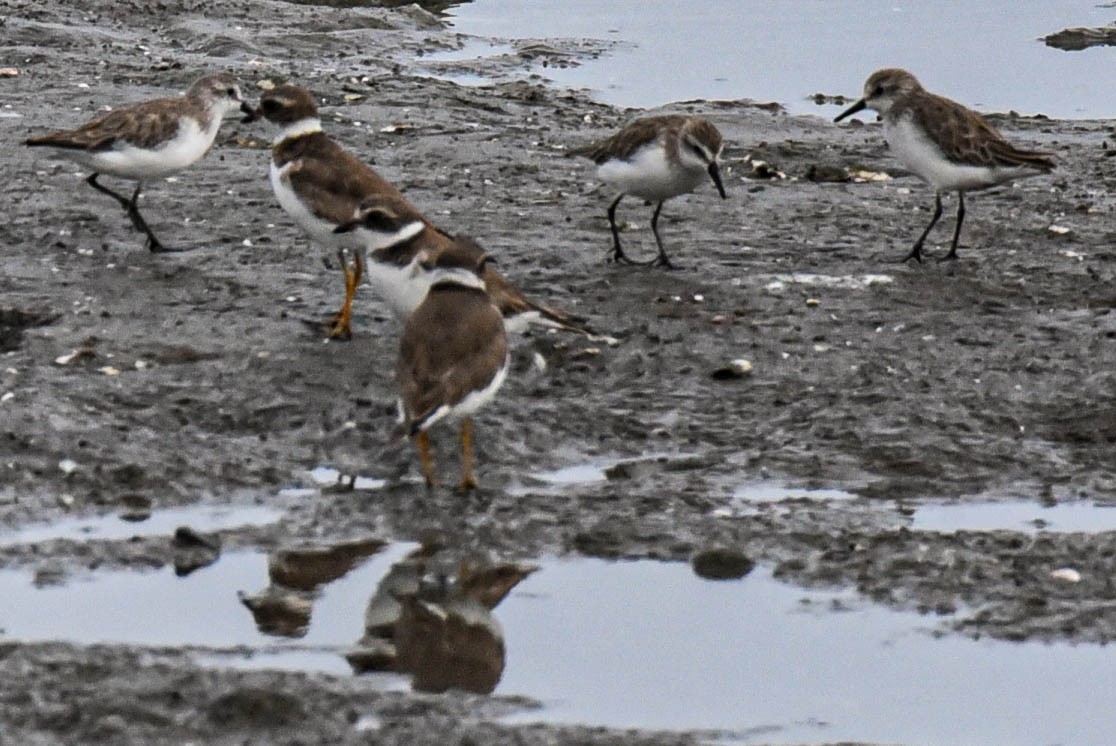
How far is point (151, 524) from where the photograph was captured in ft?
24.4

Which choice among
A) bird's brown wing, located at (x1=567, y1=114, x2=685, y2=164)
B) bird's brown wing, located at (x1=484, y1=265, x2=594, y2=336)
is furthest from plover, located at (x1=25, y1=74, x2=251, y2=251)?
bird's brown wing, located at (x1=484, y1=265, x2=594, y2=336)

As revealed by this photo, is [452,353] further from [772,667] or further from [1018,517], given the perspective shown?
[1018,517]

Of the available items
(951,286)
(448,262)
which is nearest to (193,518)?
(448,262)

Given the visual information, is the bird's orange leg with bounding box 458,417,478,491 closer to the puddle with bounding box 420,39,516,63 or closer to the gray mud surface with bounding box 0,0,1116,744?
the gray mud surface with bounding box 0,0,1116,744

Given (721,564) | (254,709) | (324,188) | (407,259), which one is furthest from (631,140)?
(254,709)

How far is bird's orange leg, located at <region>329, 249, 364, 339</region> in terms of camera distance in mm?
9586

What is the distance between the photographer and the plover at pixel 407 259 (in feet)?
28.1

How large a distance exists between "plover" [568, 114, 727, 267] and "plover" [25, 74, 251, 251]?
93.6 inches

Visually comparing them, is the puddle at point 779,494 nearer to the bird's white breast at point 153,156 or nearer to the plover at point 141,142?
the plover at point 141,142

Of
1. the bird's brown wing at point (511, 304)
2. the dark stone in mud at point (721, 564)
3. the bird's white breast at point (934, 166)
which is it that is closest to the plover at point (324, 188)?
the bird's brown wing at point (511, 304)

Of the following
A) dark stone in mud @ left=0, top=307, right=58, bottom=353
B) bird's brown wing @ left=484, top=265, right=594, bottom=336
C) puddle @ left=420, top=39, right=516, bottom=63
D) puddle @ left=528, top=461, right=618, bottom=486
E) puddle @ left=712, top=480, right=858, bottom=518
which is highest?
puddle @ left=420, top=39, right=516, bottom=63

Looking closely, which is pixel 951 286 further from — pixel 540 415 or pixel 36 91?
pixel 36 91

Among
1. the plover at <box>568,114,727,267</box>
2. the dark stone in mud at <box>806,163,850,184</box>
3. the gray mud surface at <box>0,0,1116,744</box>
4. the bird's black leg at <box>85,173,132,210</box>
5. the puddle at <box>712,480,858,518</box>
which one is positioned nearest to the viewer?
the gray mud surface at <box>0,0,1116,744</box>

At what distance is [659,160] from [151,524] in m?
4.36
